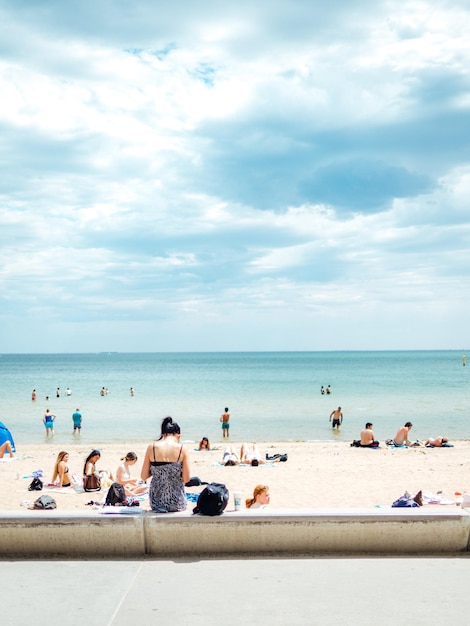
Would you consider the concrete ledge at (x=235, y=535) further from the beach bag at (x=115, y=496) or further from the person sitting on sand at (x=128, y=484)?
the person sitting on sand at (x=128, y=484)

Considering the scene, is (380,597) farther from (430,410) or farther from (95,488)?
(430,410)

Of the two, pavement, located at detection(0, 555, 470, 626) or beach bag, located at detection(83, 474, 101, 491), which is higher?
pavement, located at detection(0, 555, 470, 626)

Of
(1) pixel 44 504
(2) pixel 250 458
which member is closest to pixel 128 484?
(1) pixel 44 504

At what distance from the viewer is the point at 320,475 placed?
15.4m

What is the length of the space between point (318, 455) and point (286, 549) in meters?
15.1

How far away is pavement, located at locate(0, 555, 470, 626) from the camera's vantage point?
3.91m

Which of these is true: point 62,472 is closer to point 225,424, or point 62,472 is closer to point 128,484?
point 128,484

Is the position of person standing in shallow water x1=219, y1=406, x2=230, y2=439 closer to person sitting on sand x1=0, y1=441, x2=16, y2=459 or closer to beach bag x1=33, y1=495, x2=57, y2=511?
person sitting on sand x1=0, y1=441, x2=16, y2=459

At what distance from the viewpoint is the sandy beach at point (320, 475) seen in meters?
12.5

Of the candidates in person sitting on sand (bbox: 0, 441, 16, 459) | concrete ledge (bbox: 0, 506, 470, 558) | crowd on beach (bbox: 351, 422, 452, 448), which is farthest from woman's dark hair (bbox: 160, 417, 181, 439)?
crowd on beach (bbox: 351, 422, 452, 448)

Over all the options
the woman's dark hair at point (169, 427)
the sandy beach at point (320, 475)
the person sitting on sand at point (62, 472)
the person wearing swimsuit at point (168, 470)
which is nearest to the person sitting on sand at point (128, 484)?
the sandy beach at point (320, 475)

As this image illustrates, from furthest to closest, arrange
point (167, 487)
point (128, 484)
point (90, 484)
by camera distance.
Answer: point (90, 484) < point (128, 484) < point (167, 487)

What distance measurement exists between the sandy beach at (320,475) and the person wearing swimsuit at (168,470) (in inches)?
211

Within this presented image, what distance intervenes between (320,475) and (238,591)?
451 inches
